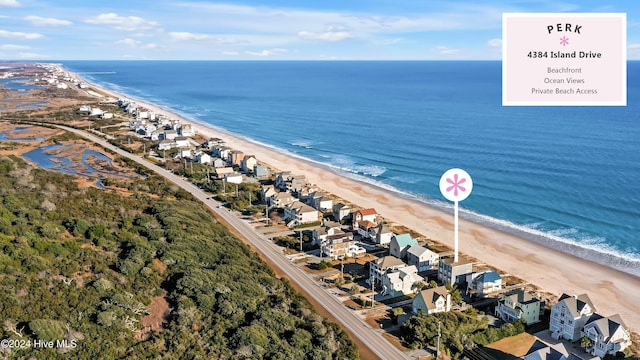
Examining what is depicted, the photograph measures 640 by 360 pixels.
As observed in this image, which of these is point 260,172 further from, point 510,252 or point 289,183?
point 510,252

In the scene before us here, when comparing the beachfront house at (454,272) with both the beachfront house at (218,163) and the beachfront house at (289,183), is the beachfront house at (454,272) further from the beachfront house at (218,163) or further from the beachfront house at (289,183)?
the beachfront house at (218,163)

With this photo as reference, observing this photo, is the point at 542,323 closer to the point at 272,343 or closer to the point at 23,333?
the point at 272,343

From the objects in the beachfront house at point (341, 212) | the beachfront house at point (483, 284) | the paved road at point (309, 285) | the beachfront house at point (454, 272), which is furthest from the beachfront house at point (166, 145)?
the beachfront house at point (483, 284)

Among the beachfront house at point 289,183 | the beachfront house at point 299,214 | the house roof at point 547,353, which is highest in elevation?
the beachfront house at point 289,183

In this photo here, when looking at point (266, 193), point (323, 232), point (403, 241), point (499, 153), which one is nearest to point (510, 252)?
point (403, 241)

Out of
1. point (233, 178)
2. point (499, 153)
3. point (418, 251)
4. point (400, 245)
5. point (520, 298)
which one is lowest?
point (520, 298)

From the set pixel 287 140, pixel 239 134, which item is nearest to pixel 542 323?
pixel 287 140
